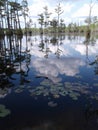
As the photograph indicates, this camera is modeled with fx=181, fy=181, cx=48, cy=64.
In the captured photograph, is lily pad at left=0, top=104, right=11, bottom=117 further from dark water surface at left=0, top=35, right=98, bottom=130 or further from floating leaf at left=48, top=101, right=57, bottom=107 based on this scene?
floating leaf at left=48, top=101, right=57, bottom=107

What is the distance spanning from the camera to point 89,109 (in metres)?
5.44

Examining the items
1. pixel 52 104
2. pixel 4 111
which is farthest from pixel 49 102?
pixel 4 111

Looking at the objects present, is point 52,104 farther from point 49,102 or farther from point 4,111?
point 4,111

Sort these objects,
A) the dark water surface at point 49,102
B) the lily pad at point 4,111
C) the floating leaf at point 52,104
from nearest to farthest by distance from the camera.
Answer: the dark water surface at point 49,102, the lily pad at point 4,111, the floating leaf at point 52,104

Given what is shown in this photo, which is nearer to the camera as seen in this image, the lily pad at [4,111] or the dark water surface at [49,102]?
the dark water surface at [49,102]

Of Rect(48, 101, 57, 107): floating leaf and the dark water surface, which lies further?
Rect(48, 101, 57, 107): floating leaf

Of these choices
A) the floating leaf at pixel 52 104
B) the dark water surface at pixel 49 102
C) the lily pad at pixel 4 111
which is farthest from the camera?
the floating leaf at pixel 52 104

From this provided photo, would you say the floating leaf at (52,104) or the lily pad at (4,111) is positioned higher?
the floating leaf at (52,104)

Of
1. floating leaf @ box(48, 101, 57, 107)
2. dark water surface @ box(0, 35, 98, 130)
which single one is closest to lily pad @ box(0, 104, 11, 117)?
dark water surface @ box(0, 35, 98, 130)

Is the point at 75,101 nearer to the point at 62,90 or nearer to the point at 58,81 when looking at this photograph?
the point at 62,90

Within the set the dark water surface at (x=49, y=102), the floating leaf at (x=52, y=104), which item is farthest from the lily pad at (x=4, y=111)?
the floating leaf at (x=52, y=104)

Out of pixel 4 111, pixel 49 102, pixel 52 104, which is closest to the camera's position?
pixel 4 111

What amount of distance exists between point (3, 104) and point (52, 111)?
5.48 ft

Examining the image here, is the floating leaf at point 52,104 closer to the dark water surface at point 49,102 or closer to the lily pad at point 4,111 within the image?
the dark water surface at point 49,102
